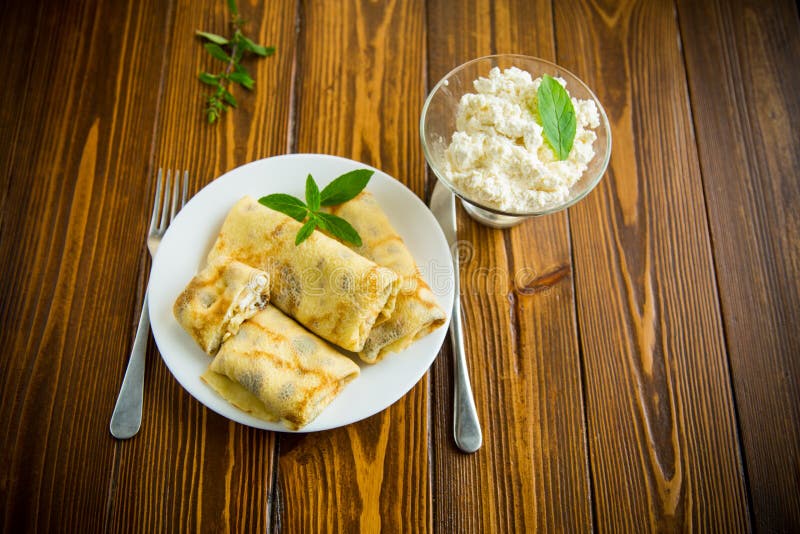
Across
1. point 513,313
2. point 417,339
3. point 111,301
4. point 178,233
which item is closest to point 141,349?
point 111,301

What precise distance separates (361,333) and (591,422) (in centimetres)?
93

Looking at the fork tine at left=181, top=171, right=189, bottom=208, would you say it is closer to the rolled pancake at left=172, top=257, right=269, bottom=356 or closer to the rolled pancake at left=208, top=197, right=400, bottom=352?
the rolled pancake at left=208, top=197, right=400, bottom=352

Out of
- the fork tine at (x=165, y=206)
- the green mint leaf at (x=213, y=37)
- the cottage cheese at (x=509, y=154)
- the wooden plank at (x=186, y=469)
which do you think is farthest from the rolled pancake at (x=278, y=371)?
the green mint leaf at (x=213, y=37)

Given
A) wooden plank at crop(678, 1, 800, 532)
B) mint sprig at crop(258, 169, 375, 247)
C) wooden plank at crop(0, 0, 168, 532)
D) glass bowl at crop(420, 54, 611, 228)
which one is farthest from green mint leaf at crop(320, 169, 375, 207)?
wooden plank at crop(678, 1, 800, 532)

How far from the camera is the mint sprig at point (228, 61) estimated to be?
221 centimetres

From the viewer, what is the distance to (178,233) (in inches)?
74.1

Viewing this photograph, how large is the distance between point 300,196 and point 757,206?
1.82 meters

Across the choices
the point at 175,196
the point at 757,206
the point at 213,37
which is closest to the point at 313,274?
the point at 175,196

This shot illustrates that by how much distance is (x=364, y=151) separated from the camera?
222cm

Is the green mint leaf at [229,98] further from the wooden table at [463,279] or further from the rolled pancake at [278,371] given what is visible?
the rolled pancake at [278,371]

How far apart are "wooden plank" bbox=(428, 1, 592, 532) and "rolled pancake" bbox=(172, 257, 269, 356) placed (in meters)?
0.72

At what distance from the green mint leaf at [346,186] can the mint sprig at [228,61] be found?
0.68 metres

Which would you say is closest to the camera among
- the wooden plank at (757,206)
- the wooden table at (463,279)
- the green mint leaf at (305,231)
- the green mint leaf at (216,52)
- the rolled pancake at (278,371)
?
the rolled pancake at (278,371)

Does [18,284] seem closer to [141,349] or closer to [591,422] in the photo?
[141,349]
